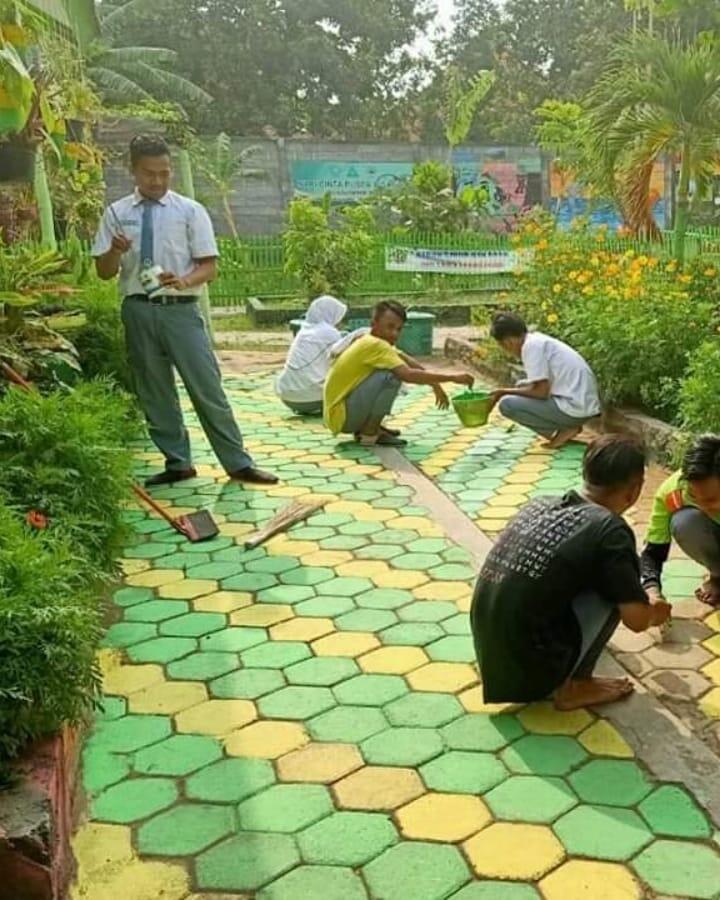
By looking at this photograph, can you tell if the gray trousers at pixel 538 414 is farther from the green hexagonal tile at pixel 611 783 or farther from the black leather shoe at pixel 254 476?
the green hexagonal tile at pixel 611 783

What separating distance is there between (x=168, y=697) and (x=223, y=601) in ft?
2.39

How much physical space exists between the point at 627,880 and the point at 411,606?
152cm

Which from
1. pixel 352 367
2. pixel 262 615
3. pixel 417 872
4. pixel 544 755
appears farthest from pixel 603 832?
pixel 352 367

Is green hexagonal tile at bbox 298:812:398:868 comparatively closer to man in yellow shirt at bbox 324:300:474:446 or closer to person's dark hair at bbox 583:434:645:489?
person's dark hair at bbox 583:434:645:489

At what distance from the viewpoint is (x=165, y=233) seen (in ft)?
15.2

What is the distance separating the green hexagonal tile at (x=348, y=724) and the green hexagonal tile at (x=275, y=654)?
352mm

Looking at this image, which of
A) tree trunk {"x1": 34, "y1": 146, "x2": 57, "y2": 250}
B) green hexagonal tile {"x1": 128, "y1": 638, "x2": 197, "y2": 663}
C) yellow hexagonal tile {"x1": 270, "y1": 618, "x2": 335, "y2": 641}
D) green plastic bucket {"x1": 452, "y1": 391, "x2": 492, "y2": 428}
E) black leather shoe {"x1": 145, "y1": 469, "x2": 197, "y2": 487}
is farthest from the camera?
tree trunk {"x1": 34, "y1": 146, "x2": 57, "y2": 250}

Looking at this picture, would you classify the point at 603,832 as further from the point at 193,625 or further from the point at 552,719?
the point at 193,625

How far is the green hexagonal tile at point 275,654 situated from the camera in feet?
9.80

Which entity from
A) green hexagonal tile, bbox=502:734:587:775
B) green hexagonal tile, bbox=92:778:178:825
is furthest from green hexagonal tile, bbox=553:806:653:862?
green hexagonal tile, bbox=92:778:178:825

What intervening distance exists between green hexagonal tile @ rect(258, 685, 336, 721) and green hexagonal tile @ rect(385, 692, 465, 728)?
0.64 ft

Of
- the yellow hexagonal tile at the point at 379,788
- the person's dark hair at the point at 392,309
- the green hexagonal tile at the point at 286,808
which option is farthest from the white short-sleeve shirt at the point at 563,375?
the green hexagonal tile at the point at 286,808

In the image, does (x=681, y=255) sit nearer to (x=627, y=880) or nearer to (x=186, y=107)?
(x=627, y=880)

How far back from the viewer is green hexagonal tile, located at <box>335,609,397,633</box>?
3.24 metres
